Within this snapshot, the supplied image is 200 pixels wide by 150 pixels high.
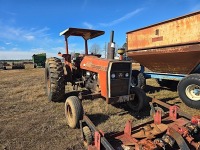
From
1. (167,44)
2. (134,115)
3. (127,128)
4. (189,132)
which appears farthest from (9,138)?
(167,44)

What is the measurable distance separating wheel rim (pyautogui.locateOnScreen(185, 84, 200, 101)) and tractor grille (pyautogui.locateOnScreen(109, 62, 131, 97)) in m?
2.21

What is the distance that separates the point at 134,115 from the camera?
555cm

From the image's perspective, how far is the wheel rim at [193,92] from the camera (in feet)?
20.5

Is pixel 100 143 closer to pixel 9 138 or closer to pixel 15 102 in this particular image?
pixel 9 138

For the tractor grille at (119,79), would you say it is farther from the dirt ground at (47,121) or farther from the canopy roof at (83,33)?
the canopy roof at (83,33)

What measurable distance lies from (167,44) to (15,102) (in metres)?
5.39

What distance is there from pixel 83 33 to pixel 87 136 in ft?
13.4

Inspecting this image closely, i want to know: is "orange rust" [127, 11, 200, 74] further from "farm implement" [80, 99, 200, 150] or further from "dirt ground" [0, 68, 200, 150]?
"farm implement" [80, 99, 200, 150]

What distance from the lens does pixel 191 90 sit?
21.0 ft

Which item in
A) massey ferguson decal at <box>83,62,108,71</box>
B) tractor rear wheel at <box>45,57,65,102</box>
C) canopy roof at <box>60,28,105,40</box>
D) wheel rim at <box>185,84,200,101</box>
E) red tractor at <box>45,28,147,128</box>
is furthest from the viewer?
canopy roof at <box>60,28,105,40</box>

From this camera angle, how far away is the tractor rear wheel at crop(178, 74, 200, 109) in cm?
613

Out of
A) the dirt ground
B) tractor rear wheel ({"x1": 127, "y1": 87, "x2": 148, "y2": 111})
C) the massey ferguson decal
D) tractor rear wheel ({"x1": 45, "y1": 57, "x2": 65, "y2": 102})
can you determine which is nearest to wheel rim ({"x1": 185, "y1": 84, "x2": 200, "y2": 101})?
the dirt ground

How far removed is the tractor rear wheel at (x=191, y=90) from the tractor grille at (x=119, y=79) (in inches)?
84.5

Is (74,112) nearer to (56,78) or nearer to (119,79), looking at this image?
(119,79)
